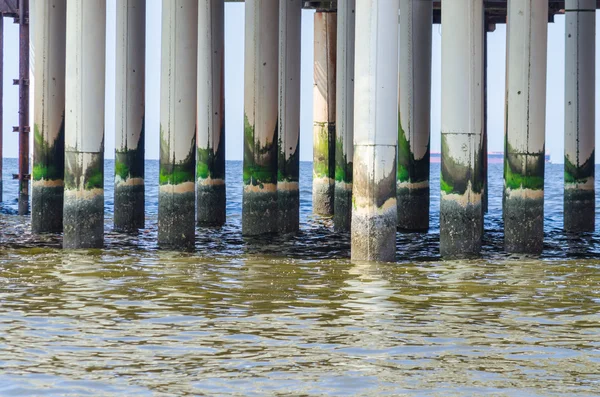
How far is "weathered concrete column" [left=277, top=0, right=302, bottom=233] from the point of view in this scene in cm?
2391

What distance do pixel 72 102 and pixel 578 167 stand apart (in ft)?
36.2

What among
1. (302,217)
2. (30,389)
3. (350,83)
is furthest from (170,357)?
(302,217)

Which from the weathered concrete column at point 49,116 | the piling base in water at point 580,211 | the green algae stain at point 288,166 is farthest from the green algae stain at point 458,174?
the weathered concrete column at point 49,116

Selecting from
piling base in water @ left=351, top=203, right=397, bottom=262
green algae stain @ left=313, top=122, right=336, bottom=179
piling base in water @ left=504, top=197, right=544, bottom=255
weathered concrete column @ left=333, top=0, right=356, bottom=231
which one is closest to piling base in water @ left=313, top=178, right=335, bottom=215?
green algae stain @ left=313, top=122, right=336, bottom=179

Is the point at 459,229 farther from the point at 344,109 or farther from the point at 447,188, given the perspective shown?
the point at 344,109

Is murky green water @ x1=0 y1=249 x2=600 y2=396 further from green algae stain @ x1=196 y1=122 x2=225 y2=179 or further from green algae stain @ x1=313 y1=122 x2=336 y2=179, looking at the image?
green algae stain @ x1=313 y1=122 x2=336 y2=179

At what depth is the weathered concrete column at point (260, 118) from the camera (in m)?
22.7

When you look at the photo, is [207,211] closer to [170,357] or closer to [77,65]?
[77,65]

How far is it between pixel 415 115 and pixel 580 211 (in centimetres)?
397

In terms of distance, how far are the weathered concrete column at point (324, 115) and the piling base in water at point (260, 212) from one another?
25.1 ft

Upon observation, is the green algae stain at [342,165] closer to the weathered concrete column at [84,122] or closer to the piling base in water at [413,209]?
the piling base in water at [413,209]

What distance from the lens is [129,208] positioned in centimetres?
2438

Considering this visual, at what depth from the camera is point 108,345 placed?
36.7 ft

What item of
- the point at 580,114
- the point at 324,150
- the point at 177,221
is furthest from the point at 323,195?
the point at 177,221
